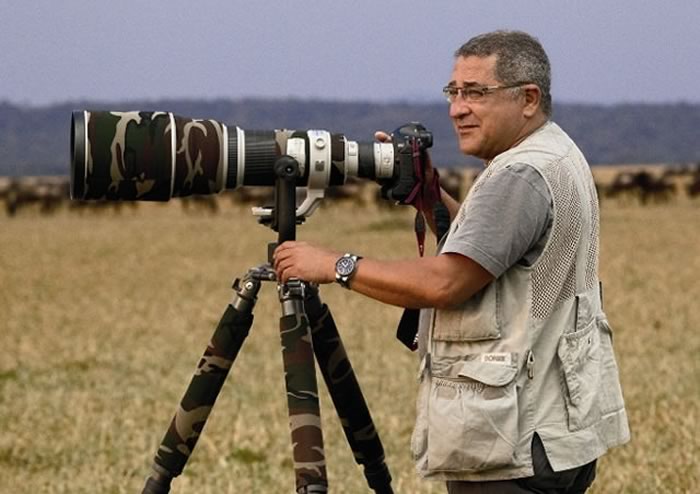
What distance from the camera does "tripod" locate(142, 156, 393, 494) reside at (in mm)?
3615

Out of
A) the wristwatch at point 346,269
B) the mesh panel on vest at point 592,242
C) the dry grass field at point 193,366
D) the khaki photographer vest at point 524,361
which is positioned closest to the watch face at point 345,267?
the wristwatch at point 346,269

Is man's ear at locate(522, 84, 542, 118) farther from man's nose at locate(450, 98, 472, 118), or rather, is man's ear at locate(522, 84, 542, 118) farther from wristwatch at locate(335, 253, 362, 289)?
wristwatch at locate(335, 253, 362, 289)

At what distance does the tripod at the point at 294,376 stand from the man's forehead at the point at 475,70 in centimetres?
48

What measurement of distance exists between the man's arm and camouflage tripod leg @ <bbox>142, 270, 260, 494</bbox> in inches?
18.7

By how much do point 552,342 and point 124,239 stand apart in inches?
899

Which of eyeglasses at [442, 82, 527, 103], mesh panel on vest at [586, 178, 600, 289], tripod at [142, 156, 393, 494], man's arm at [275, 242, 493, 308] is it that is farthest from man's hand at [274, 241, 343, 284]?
mesh panel on vest at [586, 178, 600, 289]

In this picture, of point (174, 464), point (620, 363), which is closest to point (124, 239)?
point (620, 363)

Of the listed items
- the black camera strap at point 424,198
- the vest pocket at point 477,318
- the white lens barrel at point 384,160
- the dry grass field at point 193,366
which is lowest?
the dry grass field at point 193,366

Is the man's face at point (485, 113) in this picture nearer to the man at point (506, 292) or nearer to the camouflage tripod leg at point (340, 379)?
the man at point (506, 292)

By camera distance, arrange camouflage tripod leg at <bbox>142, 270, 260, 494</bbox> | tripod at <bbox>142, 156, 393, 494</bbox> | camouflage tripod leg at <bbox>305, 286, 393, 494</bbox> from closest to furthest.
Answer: tripod at <bbox>142, 156, 393, 494</bbox> → camouflage tripod leg at <bbox>142, 270, 260, 494</bbox> → camouflage tripod leg at <bbox>305, 286, 393, 494</bbox>

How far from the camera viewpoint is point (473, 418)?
10.9 ft

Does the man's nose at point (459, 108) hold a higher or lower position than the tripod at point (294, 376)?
higher

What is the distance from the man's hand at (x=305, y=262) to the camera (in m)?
3.38

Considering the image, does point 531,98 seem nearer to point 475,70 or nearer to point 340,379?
point 475,70
